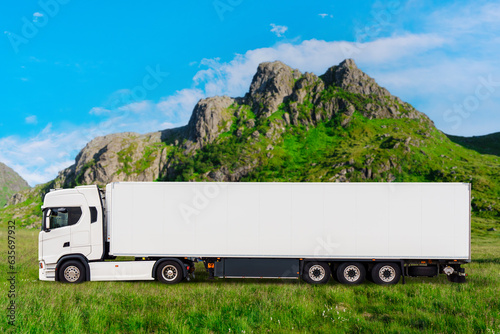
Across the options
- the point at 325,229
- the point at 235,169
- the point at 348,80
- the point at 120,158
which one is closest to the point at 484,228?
the point at 325,229

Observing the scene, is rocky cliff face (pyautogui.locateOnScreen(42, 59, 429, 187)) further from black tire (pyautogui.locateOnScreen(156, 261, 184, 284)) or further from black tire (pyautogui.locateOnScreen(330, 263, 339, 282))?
black tire (pyautogui.locateOnScreen(330, 263, 339, 282))

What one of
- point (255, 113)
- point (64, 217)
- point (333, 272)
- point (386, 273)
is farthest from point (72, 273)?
point (255, 113)

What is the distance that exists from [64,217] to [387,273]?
13181mm

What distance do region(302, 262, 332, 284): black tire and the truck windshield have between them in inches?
371

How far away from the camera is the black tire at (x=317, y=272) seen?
13031mm

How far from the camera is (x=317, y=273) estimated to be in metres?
13.1

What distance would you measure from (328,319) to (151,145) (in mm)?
180739

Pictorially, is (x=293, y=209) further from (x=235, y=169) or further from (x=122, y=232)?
(x=235, y=169)

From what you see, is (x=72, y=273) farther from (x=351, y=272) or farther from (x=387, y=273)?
(x=387, y=273)

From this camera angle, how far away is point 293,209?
1296cm

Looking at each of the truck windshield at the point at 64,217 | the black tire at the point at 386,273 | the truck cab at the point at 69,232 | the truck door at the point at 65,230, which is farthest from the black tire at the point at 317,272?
the truck windshield at the point at 64,217

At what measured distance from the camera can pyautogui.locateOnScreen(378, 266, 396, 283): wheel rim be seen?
514 inches

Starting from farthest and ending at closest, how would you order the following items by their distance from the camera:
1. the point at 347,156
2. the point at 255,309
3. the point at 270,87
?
the point at 270,87 → the point at 347,156 → the point at 255,309

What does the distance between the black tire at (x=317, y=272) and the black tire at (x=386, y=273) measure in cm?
181
